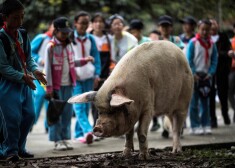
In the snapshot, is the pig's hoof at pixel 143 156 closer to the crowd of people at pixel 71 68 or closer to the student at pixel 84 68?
the crowd of people at pixel 71 68

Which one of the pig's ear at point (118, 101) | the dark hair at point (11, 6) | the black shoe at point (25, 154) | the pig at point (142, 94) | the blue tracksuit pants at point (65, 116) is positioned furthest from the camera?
the blue tracksuit pants at point (65, 116)

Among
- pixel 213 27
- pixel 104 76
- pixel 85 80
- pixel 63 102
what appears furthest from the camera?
pixel 213 27

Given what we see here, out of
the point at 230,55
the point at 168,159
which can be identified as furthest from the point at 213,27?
the point at 168,159

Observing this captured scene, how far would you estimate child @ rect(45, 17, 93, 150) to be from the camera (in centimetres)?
964

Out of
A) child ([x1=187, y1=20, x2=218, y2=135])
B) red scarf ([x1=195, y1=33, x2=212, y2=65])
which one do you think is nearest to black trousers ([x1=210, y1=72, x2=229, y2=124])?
child ([x1=187, y1=20, x2=218, y2=135])

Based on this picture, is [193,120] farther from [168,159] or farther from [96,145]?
[168,159]

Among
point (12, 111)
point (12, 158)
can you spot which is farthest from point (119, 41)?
point (12, 158)

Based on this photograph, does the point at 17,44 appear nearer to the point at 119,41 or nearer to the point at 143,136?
the point at 143,136

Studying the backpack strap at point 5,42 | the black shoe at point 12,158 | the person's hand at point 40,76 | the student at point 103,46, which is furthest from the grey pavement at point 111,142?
the backpack strap at point 5,42

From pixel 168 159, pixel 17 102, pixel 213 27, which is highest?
pixel 213 27

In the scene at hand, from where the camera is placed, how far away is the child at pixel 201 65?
38.2 ft

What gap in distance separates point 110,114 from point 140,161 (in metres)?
0.87

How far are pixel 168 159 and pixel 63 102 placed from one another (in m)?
2.14

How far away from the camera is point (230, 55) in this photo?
1220 cm
